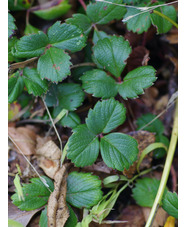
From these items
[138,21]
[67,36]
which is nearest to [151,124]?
[138,21]

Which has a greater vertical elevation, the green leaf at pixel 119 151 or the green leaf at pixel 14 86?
the green leaf at pixel 14 86

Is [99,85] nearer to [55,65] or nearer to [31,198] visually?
[55,65]

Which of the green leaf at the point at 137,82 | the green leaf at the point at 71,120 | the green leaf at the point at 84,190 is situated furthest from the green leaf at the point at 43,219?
the green leaf at the point at 137,82

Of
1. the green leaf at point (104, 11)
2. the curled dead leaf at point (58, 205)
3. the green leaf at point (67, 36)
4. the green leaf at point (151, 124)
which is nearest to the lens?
the curled dead leaf at point (58, 205)

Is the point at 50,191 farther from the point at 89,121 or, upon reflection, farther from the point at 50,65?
the point at 50,65

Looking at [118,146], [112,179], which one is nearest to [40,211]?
[112,179]

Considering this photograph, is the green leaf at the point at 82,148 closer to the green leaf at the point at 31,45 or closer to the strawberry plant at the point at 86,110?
the strawberry plant at the point at 86,110
